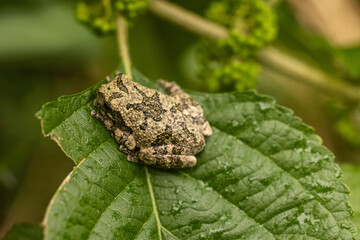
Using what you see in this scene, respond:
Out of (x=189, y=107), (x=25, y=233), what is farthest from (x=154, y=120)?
(x=25, y=233)

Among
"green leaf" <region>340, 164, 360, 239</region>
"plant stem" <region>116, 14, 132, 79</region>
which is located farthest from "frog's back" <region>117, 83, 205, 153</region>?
"green leaf" <region>340, 164, 360, 239</region>

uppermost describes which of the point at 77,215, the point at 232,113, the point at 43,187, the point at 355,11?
the point at 355,11

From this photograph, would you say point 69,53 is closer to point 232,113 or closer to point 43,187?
point 43,187

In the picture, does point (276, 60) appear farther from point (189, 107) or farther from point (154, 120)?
point (154, 120)

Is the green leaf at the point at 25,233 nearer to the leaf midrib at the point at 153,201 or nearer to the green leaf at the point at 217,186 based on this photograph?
the green leaf at the point at 217,186

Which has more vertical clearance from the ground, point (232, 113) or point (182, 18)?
point (182, 18)

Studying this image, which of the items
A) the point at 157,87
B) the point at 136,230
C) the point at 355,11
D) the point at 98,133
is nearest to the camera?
the point at 136,230

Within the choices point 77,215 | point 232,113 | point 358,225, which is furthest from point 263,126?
point 77,215
